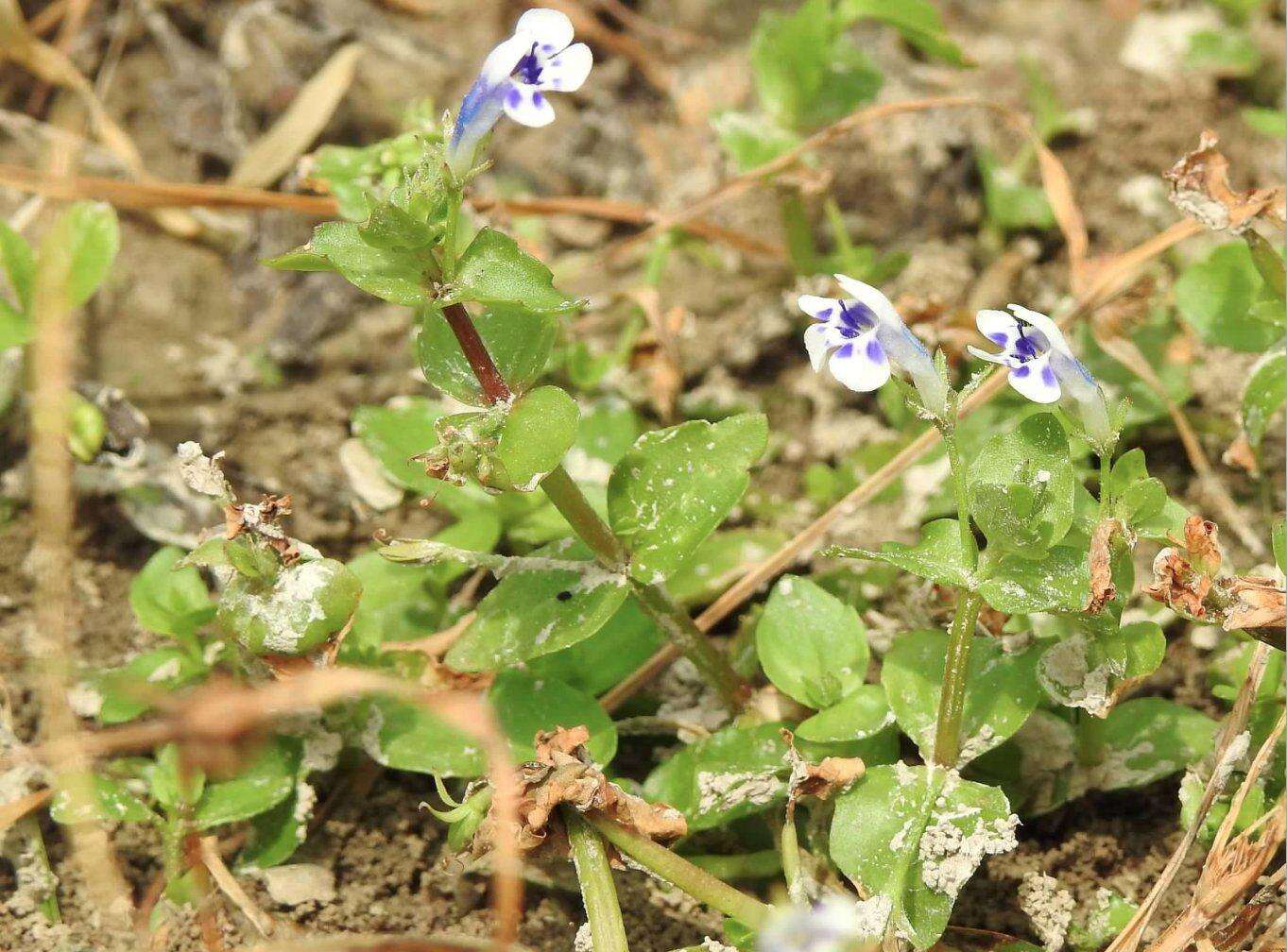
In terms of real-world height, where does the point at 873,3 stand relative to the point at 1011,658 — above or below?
above

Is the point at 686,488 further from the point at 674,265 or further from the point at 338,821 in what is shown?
the point at 674,265

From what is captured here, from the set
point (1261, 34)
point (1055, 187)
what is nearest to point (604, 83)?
point (1055, 187)

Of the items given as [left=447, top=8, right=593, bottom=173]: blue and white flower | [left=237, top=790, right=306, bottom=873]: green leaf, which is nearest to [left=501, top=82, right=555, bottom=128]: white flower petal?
[left=447, top=8, right=593, bottom=173]: blue and white flower

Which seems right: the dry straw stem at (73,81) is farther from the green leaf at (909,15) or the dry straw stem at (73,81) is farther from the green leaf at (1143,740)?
the green leaf at (1143,740)

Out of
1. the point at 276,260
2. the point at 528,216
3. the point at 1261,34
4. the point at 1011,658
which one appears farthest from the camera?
the point at 1261,34

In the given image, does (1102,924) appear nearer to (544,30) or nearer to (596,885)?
(596,885)

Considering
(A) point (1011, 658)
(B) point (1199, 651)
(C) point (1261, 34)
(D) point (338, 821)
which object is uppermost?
(C) point (1261, 34)

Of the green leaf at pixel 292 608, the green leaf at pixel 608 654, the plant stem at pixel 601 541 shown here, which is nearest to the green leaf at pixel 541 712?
the green leaf at pixel 608 654

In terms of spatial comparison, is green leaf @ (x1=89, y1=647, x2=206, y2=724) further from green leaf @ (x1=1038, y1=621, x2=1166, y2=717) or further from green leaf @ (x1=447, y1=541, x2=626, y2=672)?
green leaf @ (x1=1038, y1=621, x2=1166, y2=717)
